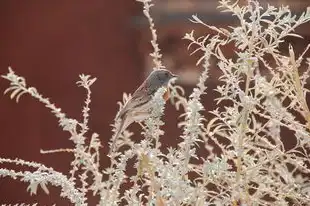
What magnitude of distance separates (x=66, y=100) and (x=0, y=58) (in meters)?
0.19

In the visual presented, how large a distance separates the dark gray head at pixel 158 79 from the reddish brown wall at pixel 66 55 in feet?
3.55

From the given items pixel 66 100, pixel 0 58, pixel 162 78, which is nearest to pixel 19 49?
pixel 0 58

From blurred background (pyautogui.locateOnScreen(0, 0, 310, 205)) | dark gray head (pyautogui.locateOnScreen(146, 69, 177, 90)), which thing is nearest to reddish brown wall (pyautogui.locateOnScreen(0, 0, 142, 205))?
blurred background (pyautogui.locateOnScreen(0, 0, 310, 205))

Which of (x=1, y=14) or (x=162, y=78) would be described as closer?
(x=162, y=78)

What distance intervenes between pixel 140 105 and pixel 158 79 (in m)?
0.04

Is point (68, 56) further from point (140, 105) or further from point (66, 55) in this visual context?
point (140, 105)

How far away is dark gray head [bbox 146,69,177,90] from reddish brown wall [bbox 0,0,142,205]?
42.6 inches

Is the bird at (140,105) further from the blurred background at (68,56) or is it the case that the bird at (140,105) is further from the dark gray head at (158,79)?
the blurred background at (68,56)

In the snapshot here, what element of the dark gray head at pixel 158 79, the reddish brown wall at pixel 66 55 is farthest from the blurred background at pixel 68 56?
the dark gray head at pixel 158 79

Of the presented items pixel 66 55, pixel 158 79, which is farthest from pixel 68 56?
pixel 158 79

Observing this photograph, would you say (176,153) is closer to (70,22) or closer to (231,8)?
(231,8)

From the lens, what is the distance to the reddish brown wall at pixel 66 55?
59.3 inches

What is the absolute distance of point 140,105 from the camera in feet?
1.25

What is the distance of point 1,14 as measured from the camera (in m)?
1.53
